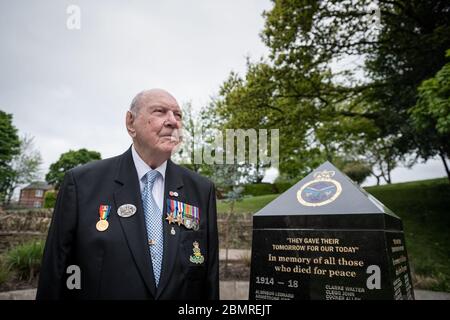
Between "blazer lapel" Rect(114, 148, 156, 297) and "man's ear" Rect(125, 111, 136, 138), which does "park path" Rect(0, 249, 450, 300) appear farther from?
"man's ear" Rect(125, 111, 136, 138)

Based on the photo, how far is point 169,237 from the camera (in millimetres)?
2023

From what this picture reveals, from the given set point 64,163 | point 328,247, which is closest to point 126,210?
point 328,247

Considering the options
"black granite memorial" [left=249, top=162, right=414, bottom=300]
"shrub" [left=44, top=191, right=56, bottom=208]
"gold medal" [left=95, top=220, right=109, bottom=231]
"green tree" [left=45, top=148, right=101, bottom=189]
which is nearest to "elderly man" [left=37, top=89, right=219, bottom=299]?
"gold medal" [left=95, top=220, right=109, bottom=231]

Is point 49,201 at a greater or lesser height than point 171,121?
greater

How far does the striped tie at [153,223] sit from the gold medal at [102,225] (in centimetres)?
27

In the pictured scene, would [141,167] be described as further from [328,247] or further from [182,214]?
[328,247]

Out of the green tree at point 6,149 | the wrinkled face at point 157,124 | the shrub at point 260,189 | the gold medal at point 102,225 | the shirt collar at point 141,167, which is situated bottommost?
the gold medal at point 102,225

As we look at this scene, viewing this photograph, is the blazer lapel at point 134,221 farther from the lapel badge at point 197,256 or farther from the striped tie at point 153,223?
the lapel badge at point 197,256

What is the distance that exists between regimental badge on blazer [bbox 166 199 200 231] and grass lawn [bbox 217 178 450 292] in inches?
267

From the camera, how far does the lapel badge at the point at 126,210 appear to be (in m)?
1.98

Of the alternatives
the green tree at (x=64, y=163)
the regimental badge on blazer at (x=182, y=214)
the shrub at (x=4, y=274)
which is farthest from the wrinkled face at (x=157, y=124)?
the green tree at (x=64, y=163)

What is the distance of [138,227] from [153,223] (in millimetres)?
127
